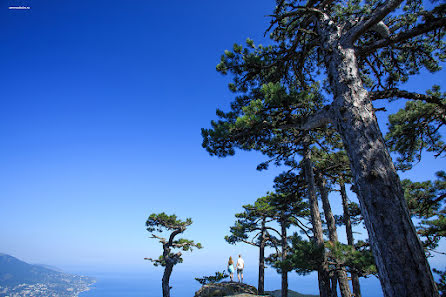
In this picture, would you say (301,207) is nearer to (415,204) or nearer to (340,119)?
(415,204)

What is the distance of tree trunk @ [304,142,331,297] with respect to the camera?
7.03 metres

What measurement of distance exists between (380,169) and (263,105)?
9.99ft

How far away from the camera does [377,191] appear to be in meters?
3.14

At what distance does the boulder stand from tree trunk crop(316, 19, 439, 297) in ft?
39.4

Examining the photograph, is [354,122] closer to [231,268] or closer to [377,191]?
Answer: [377,191]

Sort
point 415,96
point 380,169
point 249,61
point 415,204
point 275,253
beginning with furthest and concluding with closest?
1. point 275,253
2. point 415,204
3. point 249,61
4. point 415,96
5. point 380,169

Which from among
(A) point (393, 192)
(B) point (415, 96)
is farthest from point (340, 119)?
(B) point (415, 96)

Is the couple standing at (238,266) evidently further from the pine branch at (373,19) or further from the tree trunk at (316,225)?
the pine branch at (373,19)

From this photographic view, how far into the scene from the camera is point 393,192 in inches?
122

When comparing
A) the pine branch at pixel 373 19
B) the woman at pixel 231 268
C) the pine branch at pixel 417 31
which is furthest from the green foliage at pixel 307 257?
the woman at pixel 231 268

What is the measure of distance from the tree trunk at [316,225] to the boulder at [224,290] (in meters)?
6.74

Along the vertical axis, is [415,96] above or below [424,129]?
below

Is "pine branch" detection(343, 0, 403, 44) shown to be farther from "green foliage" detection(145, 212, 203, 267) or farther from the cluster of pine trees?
"green foliage" detection(145, 212, 203, 267)

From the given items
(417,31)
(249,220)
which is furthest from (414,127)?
(249,220)
